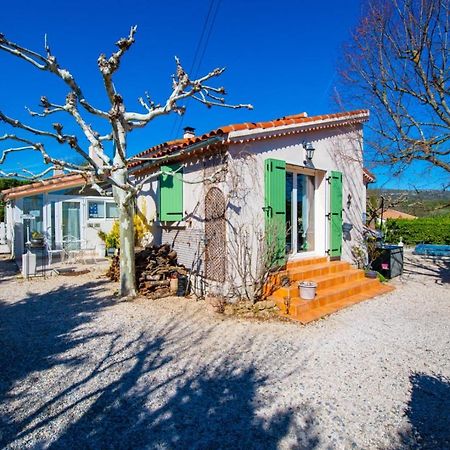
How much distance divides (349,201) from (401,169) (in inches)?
67.8

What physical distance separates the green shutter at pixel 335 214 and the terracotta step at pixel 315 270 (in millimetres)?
363

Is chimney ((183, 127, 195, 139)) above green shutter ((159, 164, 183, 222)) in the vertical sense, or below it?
above

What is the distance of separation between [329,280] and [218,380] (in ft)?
15.3

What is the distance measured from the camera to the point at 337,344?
490 cm

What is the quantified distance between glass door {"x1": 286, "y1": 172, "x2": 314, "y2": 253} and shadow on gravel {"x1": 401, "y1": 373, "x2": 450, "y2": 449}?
447 centimetres

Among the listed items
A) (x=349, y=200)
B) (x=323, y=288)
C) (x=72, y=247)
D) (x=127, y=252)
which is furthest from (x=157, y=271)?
(x=72, y=247)

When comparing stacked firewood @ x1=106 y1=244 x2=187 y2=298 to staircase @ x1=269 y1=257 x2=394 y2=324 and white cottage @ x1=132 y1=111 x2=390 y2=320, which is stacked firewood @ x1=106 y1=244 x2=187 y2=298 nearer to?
white cottage @ x1=132 y1=111 x2=390 y2=320

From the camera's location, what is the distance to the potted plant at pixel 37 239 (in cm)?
1266

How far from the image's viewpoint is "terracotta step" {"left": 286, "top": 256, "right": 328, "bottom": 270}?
25.5ft

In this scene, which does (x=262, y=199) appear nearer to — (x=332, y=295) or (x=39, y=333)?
(x=332, y=295)

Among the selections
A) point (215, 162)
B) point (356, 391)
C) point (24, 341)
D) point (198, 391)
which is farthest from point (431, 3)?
point (24, 341)

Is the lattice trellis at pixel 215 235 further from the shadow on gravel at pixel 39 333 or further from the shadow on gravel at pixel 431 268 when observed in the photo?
the shadow on gravel at pixel 431 268

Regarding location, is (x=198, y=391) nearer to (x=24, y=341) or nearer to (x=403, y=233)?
(x=24, y=341)

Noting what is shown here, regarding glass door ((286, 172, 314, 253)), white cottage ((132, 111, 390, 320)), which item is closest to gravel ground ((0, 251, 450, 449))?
white cottage ((132, 111, 390, 320))
